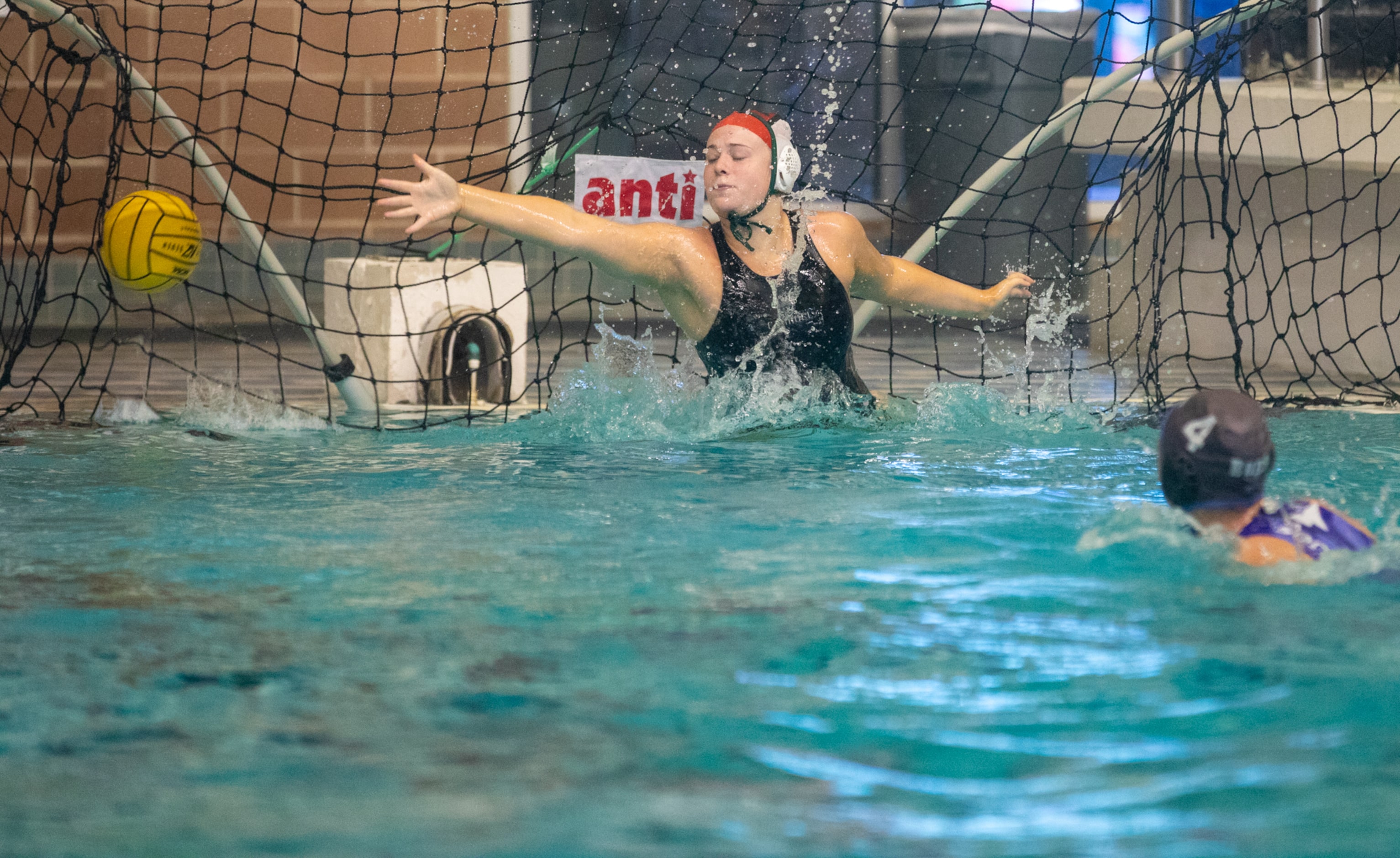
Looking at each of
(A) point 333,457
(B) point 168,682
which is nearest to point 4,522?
(A) point 333,457

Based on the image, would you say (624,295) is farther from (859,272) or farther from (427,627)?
(427,627)

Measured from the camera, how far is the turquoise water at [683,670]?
4.77 feet

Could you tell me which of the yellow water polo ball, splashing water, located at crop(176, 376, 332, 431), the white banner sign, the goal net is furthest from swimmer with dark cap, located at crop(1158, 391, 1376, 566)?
the yellow water polo ball

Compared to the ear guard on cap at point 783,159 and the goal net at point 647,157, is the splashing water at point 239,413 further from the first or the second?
the ear guard on cap at point 783,159

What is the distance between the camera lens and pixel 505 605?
2.30 meters

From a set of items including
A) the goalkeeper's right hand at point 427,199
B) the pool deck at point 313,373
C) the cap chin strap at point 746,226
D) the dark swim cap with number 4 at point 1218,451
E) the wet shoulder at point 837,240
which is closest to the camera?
the dark swim cap with number 4 at point 1218,451

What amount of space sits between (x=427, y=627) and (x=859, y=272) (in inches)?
90.3

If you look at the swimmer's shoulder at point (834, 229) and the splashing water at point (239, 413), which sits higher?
the swimmer's shoulder at point (834, 229)

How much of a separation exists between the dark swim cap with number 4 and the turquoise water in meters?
0.14

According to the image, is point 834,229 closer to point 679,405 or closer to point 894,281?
point 894,281

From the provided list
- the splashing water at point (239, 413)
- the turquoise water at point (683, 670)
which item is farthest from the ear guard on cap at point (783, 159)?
the splashing water at point (239, 413)

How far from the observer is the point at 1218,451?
225 cm

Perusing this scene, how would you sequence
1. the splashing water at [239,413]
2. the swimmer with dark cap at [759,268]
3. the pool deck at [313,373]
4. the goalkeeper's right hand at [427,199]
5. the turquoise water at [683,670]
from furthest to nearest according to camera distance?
the pool deck at [313,373] → the splashing water at [239,413] → the swimmer with dark cap at [759,268] → the goalkeeper's right hand at [427,199] → the turquoise water at [683,670]

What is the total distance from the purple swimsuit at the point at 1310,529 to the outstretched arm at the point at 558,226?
1.88 m
